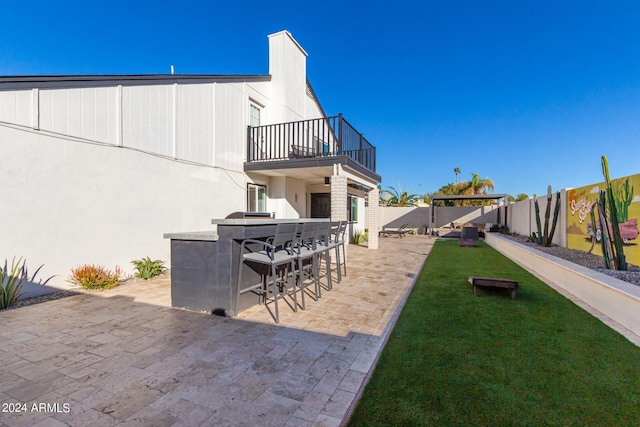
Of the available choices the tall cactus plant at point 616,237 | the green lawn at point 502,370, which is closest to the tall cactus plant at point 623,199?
the tall cactus plant at point 616,237

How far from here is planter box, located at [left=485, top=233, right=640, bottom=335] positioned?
350cm

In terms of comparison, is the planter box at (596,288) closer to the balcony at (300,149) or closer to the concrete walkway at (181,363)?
the concrete walkway at (181,363)

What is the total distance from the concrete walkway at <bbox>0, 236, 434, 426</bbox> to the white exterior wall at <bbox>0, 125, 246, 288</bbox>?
111 centimetres

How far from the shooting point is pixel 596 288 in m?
4.29

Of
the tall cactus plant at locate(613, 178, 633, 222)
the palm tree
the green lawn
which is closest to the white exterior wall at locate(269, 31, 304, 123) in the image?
the green lawn

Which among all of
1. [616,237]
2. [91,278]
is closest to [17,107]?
[91,278]

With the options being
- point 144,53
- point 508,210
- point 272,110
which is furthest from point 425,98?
point 144,53

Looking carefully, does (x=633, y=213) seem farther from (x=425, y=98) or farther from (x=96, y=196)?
(x=425, y=98)

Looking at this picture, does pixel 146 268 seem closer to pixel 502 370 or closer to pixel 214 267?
pixel 214 267

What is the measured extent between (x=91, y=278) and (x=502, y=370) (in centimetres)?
642

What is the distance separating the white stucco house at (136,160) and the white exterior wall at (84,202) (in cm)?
2

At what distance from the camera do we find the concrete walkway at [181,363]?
1994 millimetres

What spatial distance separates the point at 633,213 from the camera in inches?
242

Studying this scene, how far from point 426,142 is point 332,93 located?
1347 cm
